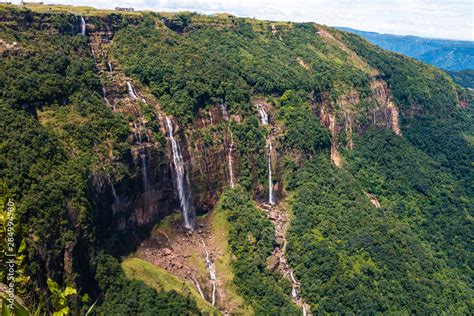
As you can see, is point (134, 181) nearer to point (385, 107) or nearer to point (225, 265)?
point (225, 265)

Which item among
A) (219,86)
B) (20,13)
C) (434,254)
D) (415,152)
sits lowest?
(434,254)

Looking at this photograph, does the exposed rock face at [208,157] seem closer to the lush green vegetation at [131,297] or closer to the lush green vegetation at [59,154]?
the lush green vegetation at [59,154]

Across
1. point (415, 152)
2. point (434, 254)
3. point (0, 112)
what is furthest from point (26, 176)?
point (415, 152)

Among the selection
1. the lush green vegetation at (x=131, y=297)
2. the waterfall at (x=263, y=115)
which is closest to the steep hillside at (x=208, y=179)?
the lush green vegetation at (x=131, y=297)

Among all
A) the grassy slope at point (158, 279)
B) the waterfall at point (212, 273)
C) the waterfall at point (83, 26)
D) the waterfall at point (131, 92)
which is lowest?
the waterfall at point (212, 273)

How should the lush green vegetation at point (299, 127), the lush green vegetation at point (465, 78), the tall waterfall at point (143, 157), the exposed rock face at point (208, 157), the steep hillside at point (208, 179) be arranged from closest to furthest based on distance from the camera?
the steep hillside at point (208, 179) < the tall waterfall at point (143, 157) < the exposed rock face at point (208, 157) < the lush green vegetation at point (299, 127) < the lush green vegetation at point (465, 78)

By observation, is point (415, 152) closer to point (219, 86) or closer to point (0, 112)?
point (219, 86)
